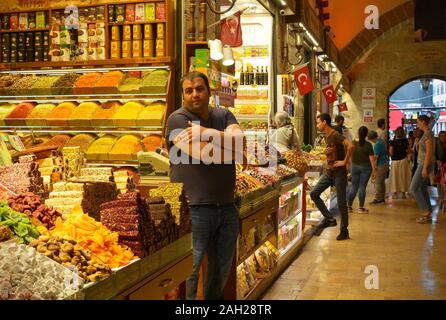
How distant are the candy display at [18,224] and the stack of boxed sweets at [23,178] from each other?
23.5 inches

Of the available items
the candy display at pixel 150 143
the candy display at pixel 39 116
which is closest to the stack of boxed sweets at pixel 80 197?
the candy display at pixel 150 143

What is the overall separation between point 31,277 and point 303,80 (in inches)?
322

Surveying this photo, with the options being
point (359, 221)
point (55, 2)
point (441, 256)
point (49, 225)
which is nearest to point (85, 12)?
point (55, 2)

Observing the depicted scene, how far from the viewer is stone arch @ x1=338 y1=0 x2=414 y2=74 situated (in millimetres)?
15461

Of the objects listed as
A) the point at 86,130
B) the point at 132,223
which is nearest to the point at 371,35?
the point at 86,130

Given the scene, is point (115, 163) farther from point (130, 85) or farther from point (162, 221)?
point (162, 221)

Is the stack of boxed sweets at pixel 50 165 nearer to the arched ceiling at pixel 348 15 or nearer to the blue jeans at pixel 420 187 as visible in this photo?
the blue jeans at pixel 420 187

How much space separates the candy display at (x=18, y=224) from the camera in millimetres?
2445

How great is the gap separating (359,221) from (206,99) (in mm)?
6863

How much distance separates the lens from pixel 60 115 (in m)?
6.48

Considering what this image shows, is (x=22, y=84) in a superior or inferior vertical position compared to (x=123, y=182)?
superior

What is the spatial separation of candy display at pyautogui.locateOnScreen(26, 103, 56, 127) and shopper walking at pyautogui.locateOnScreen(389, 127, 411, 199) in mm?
8738
